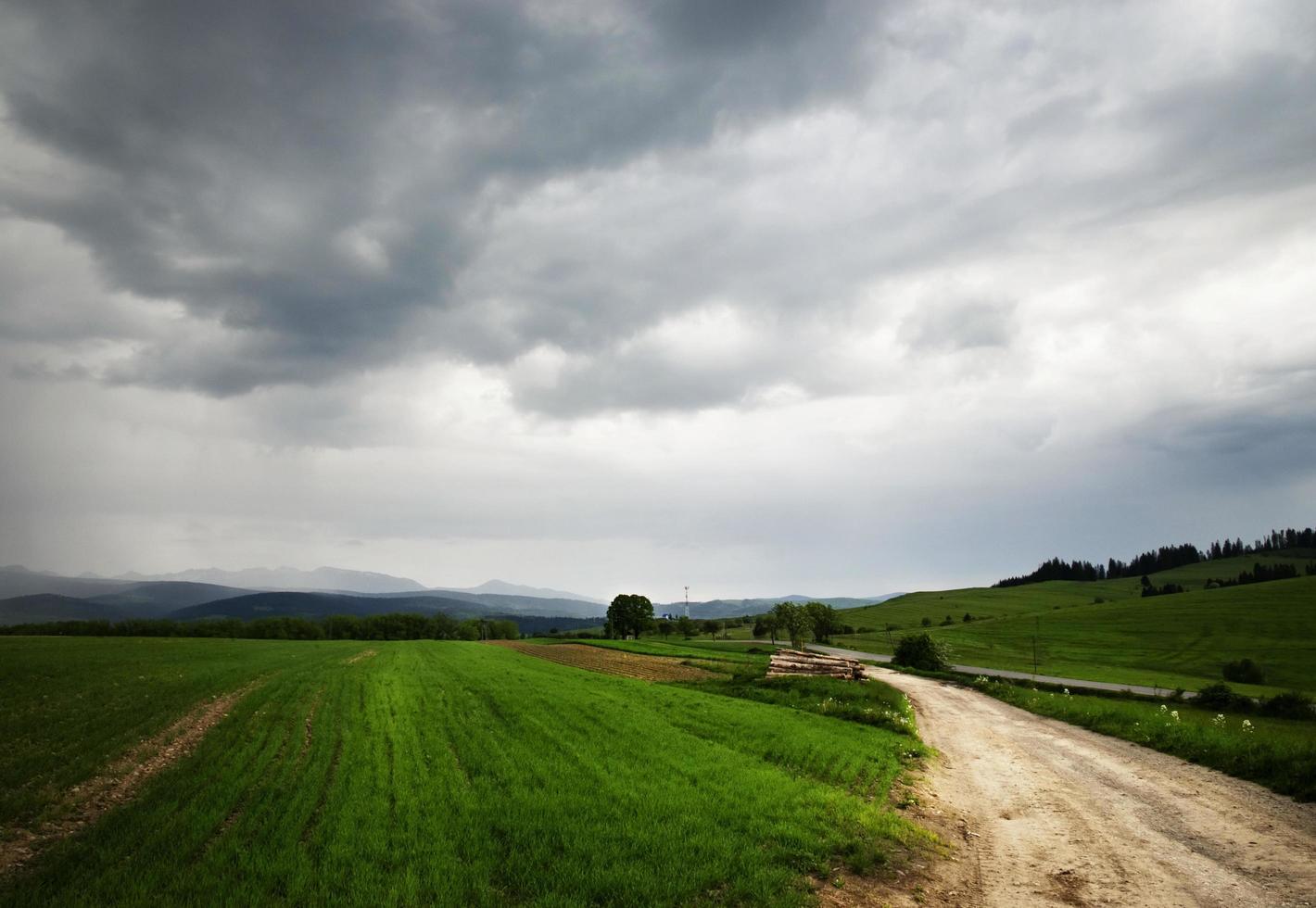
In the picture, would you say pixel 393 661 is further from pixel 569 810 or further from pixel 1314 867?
pixel 1314 867

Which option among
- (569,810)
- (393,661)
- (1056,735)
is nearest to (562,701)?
(569,810)

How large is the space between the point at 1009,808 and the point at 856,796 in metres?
4.30

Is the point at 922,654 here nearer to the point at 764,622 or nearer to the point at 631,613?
the point at 764,622

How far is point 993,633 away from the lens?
436ft

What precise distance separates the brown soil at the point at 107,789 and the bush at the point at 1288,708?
61.0 metres

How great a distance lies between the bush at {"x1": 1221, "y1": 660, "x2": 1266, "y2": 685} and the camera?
83.7 meters

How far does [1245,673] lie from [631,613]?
353 feet

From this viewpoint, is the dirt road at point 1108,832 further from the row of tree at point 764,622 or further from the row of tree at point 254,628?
the row of tree at point 254,628

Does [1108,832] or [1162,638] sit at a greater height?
[1108,832]

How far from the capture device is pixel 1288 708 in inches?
1615

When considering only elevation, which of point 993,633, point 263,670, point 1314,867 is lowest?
point 993,633

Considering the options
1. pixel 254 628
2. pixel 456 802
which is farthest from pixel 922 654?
pixel 254 628

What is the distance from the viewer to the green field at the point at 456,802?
10469 millimetres

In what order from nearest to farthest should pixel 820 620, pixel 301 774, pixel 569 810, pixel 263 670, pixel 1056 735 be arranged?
1. pixel 569 810
2. pixel 301 774
3. pixel 1056 735
4. pixel 263 670
5. pixel 820 620
